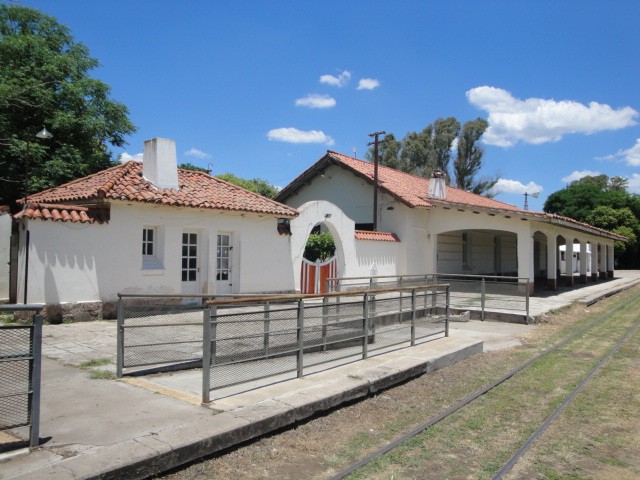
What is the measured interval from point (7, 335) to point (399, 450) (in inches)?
143

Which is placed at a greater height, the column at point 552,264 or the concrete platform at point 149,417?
the column at point 552,264

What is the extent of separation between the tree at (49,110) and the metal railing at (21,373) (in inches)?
634

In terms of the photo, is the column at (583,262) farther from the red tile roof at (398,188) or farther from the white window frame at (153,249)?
the white window frame at (153,249)

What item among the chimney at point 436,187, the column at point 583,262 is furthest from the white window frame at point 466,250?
the column at point 583,262

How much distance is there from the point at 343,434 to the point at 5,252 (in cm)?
1055

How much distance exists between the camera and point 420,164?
52688 mm

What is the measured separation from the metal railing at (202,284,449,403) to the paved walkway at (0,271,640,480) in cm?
29

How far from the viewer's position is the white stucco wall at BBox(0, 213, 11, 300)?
12.5 metres

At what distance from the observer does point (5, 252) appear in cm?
1255

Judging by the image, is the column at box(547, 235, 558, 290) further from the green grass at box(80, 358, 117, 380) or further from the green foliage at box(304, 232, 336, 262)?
the green grass at box(80, 358, 117, 380)

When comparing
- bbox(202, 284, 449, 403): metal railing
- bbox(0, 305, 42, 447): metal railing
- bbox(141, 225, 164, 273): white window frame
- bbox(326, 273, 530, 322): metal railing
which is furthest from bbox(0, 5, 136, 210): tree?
bbox(0, 305, 42, 447): metal railing

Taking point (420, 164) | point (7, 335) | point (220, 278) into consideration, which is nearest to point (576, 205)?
point (420, 164)

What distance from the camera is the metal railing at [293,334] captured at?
243 inches

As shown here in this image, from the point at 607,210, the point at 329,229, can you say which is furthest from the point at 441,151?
the point at 329,229
